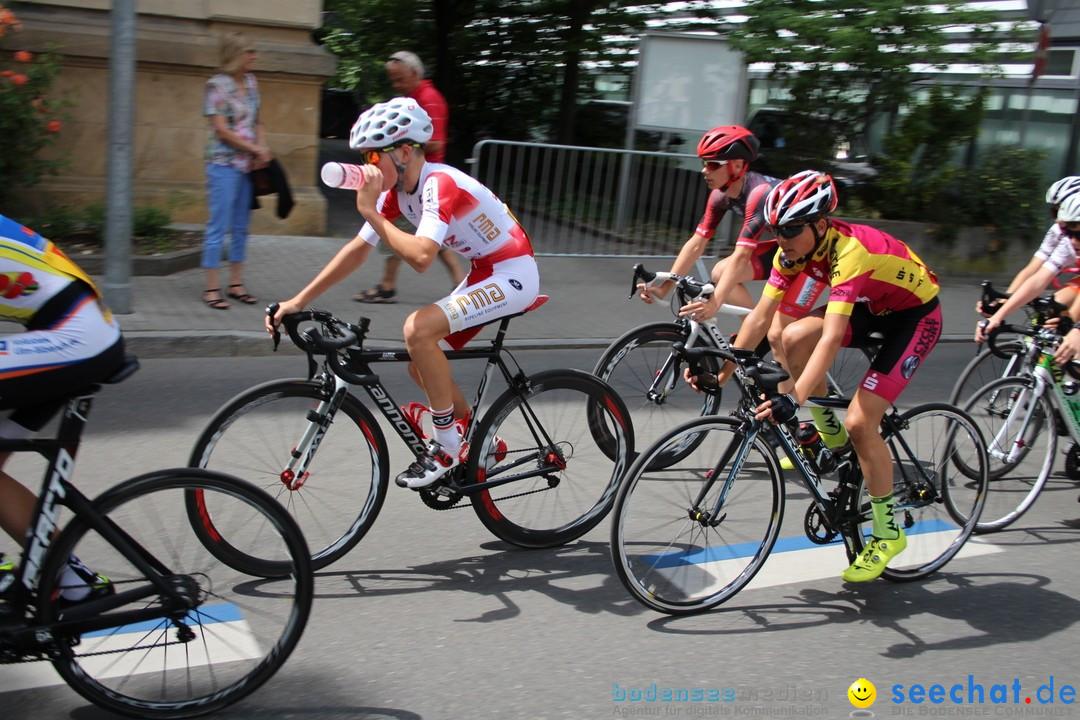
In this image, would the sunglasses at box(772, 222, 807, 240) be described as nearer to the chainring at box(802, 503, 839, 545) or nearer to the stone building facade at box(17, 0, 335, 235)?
the chainring at box(802, 503, 839, 545)

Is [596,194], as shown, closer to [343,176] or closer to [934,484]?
[934,484]

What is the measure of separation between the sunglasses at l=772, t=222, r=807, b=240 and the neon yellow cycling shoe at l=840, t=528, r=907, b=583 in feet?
4.34

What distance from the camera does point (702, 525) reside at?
14.1ft

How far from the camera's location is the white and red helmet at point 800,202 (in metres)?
4.27

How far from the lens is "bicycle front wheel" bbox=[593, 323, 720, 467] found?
19.7 ft

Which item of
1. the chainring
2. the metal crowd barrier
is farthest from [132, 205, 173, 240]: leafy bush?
the chainring

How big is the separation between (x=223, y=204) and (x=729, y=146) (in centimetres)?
439

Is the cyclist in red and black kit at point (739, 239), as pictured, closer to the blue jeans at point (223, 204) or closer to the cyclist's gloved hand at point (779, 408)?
the cyclist's gloved hand at point (779, 408)

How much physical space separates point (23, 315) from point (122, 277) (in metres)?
5.10

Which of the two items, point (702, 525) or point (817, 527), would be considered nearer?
point (702, 525)

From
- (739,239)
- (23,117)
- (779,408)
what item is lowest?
(779,408)

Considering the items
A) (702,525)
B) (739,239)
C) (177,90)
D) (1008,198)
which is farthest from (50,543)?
(1008,198)

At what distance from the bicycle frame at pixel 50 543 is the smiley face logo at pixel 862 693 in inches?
94.4

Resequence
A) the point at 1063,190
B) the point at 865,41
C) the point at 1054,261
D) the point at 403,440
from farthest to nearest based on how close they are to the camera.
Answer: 1. the point at 865,41
2. the point at 1054,261
3. the point at 1063,190
4. the point at 403,440
